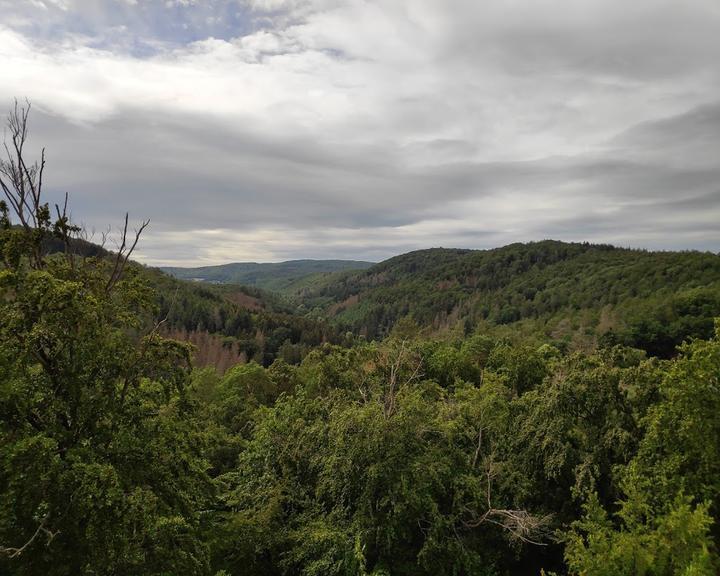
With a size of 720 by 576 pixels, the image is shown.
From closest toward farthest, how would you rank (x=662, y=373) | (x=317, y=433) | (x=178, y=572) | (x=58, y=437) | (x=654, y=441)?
1. (x=58, y=437)
2. (x=178, y=572)
3. (x=654, y=441)
4. (x=662, y=373)
5. (x=317, y=433)

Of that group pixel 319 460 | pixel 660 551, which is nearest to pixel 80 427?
pixel 319 460

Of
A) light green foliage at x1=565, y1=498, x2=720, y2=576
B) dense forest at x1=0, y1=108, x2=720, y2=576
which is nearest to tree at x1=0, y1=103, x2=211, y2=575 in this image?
dense forest at x1=0, y1=108, x2=720, y2=576

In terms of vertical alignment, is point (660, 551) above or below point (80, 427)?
below

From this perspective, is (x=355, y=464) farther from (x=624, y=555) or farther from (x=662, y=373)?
(x=662, y=373)

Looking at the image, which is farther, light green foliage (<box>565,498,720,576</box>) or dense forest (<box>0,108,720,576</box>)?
light green foliage (<box>565,498,720,576</box>)

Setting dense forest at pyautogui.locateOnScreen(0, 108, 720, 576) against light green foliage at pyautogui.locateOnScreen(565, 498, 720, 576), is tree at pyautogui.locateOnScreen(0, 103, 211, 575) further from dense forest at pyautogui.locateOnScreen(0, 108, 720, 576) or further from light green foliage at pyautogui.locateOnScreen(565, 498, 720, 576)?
light green foliage at pyautogui.locateOnScreen(565, 498, 720, 576)

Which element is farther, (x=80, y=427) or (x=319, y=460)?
(x=319, y=460)

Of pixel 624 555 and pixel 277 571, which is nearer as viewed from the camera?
pixel 624 555

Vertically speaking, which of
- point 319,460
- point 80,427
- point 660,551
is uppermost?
point 80,427

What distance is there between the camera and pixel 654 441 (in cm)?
1698

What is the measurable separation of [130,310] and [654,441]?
64.7 ft

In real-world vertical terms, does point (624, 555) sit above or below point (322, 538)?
above

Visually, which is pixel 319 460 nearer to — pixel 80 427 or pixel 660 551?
pixel 80 427

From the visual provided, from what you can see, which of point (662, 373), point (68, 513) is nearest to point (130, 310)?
point (68, 513)
